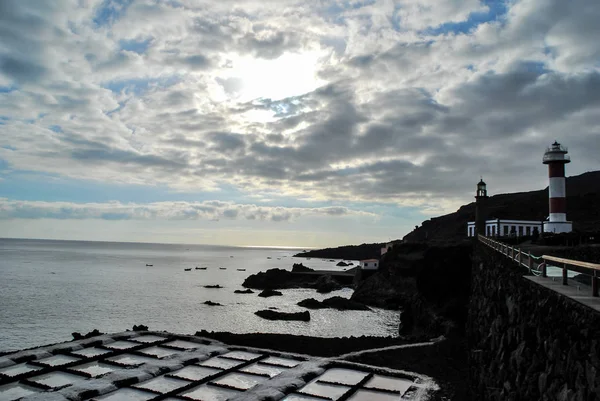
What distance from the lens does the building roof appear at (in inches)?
772

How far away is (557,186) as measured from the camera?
45.8m

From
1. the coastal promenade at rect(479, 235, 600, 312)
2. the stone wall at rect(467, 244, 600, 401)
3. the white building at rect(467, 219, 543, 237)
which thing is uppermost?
the white building at rect(467, 219, 543, 237)

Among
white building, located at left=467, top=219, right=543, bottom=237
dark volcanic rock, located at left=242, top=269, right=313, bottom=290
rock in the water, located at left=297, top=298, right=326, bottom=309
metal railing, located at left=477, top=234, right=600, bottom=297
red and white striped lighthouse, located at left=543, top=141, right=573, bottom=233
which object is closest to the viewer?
metal railing, located at left=477, top=234, right=600, bottom=297

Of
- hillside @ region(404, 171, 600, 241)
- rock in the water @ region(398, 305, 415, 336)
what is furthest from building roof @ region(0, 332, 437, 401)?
hillside @ region(404, 171, 600, 241)

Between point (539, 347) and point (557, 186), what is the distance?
42242mm

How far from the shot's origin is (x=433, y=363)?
26.8 m

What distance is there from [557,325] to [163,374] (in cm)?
1981

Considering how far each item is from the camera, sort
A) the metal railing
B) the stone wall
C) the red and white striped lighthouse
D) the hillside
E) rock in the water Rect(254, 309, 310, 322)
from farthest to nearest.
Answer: the hillside, rock in the water Rect(254, 309, 310, 322), the red and white striped lighthouse, the metal railing, the stone wall

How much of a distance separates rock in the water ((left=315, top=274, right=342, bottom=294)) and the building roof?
6616 centimetres

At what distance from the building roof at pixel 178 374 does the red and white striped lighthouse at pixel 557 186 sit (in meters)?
32.7

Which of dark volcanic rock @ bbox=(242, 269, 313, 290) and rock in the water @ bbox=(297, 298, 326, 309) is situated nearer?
rock in the water @ bbox=(297, 298, 326, 309)

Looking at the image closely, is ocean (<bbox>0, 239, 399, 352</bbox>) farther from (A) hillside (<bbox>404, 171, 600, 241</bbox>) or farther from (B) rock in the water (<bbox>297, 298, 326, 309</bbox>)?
(A) hillside (<bbox>404, 171, 600, 241</bbox>)

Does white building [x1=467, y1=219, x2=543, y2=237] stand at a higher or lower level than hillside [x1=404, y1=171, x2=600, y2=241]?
lower

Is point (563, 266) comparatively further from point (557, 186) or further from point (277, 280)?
point (277, 280)
